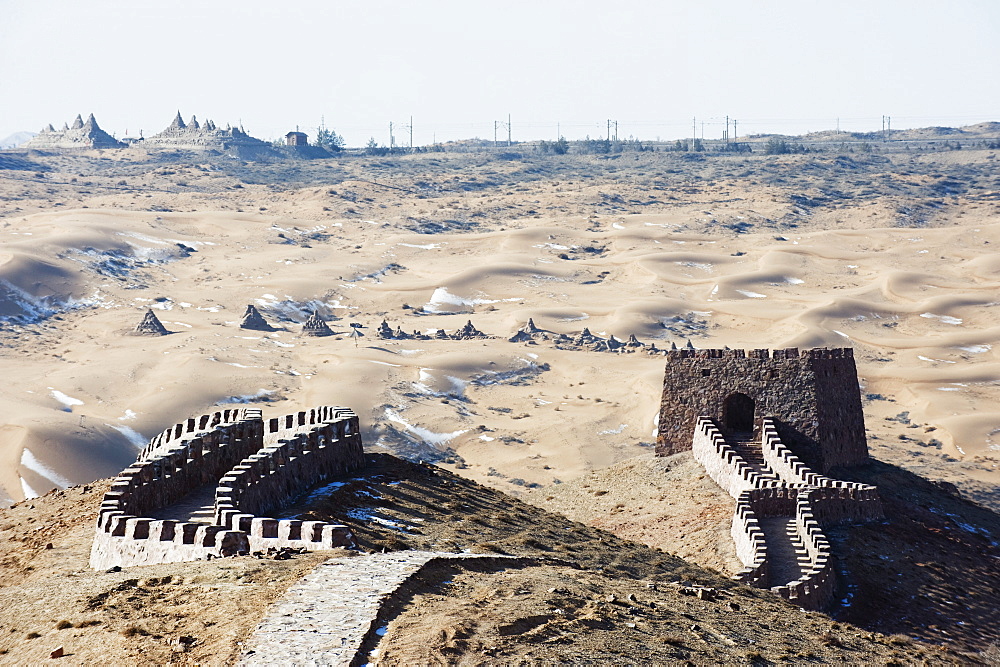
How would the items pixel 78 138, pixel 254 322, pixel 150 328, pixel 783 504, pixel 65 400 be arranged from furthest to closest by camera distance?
pixel 78 138
pixel 254 322
pixel 150 328
pixel 65 400
pixel 783 504

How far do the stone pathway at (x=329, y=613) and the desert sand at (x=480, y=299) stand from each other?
1434 inches

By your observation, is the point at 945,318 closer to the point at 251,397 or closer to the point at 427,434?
the point at 427,434

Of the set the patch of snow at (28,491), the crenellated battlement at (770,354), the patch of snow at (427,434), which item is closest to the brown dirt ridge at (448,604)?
the crenellated battlement at (770,354)

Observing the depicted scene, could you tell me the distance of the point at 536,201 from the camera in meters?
137

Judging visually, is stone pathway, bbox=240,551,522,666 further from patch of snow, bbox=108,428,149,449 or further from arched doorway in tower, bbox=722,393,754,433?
patch of snow, bbox=108,428,149,449

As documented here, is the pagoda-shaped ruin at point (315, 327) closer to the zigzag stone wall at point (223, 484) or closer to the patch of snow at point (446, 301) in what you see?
the patch of snow at point (446, 301)

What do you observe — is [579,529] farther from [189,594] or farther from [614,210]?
[614,210]

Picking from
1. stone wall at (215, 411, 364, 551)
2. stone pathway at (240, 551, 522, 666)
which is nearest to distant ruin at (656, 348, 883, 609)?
stone wall at (215, 411, 364, 551)

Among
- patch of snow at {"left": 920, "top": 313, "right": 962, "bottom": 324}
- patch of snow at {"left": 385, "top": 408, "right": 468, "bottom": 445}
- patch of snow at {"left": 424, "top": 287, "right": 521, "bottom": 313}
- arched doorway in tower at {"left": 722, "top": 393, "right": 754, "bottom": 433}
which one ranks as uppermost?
arched doorway in tower at {"left": 722, "top": 393, "right": 754, "bottom": 433}

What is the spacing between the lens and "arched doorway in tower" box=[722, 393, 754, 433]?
35594mm

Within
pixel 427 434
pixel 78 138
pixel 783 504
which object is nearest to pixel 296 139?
pixel 78 138

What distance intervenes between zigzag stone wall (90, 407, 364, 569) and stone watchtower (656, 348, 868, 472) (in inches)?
459

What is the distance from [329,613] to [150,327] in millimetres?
67476

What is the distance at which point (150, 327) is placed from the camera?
3061 inches
